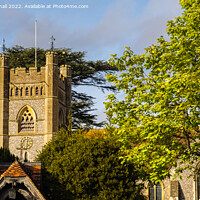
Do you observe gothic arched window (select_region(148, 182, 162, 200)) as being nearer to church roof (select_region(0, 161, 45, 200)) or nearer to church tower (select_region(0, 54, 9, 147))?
church tower (select_region(0, 54, 9, 147))

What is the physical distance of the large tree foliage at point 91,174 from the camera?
81.0 feet

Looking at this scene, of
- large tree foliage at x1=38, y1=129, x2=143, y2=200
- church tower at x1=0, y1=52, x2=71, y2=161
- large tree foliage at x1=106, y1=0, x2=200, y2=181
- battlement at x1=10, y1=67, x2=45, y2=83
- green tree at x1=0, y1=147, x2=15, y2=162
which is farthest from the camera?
battlement at x1=10, y1=67, x2=45, y2=83

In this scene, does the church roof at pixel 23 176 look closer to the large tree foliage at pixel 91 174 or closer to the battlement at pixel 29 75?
the large tree foliage at pixel 91 174

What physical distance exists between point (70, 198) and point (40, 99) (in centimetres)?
2350

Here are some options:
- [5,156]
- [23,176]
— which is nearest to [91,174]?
[23,176]

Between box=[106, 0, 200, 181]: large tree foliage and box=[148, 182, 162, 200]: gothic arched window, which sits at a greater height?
box=[106, 0, 200, 181]: large tree foliage

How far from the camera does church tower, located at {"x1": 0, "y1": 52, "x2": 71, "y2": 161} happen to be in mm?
45750

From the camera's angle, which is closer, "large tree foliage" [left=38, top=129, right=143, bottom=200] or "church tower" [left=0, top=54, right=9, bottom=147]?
"large tree foliage" [left=38, top=129, right=143, bottom=200]

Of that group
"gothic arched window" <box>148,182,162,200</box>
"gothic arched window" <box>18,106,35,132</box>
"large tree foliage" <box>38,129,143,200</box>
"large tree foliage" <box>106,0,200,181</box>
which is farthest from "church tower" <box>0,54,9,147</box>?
"large tree foliage" <box>106,0,200,181</box>

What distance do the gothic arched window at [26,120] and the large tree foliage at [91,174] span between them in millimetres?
20174

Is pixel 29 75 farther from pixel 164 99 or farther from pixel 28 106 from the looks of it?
pixel 164 99

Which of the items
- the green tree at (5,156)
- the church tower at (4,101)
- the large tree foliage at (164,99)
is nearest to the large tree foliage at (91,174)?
the large tree foliage at (164,99)

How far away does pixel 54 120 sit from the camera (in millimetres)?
45875

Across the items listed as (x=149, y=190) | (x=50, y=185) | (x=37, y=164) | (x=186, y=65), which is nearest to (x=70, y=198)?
(x=50, y=185)
